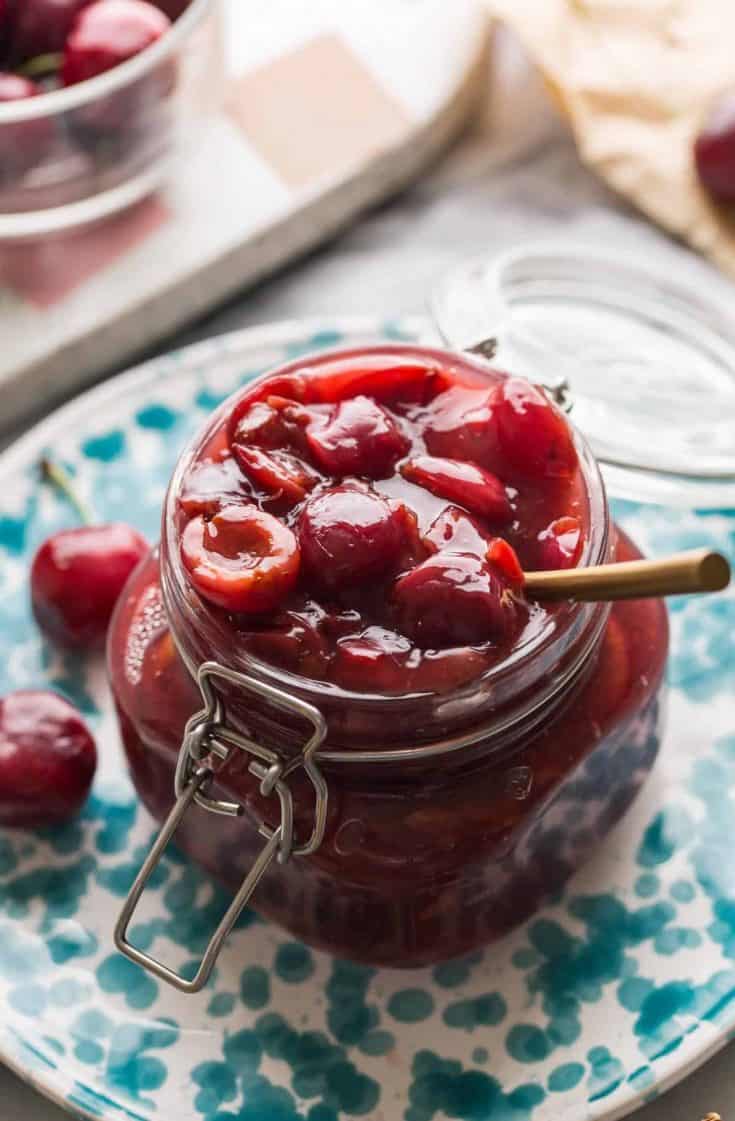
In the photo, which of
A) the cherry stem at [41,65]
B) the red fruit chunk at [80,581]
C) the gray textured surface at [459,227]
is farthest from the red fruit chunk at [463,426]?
the cherry stem at [41,65]

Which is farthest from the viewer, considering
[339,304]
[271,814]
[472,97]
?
[472,97]

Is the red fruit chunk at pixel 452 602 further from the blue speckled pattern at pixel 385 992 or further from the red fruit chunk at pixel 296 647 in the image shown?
the blue speckled pattern at pixel 385 992

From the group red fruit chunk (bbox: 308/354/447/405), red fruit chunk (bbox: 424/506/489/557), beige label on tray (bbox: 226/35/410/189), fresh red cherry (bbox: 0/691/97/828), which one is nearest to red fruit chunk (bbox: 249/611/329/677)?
red fruit chunk (bbox: 424/506/489/557)

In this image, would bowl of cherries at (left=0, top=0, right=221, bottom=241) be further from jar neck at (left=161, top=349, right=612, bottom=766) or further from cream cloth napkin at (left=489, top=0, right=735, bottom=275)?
jar neck at (left=161, top=349, right=612, bottom=766)

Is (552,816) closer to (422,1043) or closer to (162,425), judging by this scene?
(422,1043)

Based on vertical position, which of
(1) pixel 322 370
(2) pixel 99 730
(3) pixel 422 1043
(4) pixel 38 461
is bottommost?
(3) pixel 422 1043

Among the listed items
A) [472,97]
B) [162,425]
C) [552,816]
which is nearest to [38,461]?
[162,425]
